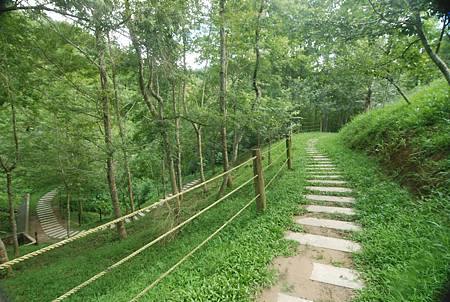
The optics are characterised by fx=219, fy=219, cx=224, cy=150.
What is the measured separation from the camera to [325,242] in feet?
7.86

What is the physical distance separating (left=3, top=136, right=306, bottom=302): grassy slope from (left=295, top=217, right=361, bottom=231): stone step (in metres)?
0.21

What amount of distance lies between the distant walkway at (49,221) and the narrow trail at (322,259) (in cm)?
1171

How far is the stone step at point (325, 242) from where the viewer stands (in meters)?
2.25

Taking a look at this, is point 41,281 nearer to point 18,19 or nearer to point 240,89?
point 18,19

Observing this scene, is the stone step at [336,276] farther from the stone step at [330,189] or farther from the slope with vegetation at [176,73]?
the stone step at [330,189]

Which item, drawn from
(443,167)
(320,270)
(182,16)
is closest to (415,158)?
(443,167)

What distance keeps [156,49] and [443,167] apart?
446cm

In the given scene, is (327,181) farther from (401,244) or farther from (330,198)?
(401,244)

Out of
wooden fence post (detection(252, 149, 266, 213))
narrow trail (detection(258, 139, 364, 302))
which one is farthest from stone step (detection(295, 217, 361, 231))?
wooden fence post (detection(252, 149, 266, 213))

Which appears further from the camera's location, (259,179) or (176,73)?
(176,73)

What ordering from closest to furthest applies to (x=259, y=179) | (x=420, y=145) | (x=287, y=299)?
(x=287, y=299), (x=259, y=179), (x=420, y=145)

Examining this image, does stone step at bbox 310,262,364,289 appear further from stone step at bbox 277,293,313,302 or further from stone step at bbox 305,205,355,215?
stone step at bbox 305,205,355,215

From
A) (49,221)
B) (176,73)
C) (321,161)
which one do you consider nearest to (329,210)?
(321,161)

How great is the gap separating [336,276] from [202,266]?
1241 millimetres
